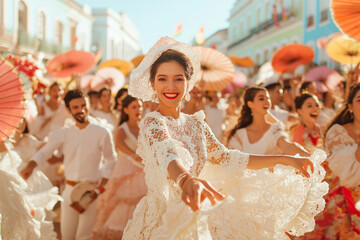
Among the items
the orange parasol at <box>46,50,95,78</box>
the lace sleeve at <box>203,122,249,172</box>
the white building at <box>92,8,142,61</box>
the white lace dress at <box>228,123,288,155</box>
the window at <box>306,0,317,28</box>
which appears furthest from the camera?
the white building at <box>92,8,142,61</box>

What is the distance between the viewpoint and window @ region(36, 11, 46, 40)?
27419 millimetres

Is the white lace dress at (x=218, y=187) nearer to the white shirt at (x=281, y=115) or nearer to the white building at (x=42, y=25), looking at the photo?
the white shirt at (x=281, y=115)

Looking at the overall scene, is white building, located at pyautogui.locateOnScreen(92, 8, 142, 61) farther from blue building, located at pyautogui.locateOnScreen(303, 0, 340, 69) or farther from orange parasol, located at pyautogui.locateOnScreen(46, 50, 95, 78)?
orange parasol, located at pyautogui.locateOnScreen(46, 50, 95, 78)

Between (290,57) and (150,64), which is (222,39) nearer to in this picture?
(290,57)

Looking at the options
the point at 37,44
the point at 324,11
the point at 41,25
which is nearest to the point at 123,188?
the point at 324,11

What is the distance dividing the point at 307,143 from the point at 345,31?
124 cm

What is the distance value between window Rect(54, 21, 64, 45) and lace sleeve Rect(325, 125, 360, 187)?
1156 inches

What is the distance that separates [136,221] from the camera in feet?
7.77

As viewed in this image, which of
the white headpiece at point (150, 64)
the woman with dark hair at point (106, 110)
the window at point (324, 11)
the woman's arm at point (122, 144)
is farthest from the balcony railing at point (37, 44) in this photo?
the white headpiece at point (150, 64)

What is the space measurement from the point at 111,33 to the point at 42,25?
18.6 meters

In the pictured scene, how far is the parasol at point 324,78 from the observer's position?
326 inches

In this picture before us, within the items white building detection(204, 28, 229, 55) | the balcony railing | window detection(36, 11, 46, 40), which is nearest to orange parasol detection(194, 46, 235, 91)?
the balcony railing

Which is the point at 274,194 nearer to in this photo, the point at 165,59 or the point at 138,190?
the point at 165,59

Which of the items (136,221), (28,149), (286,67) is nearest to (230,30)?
(286,67)
